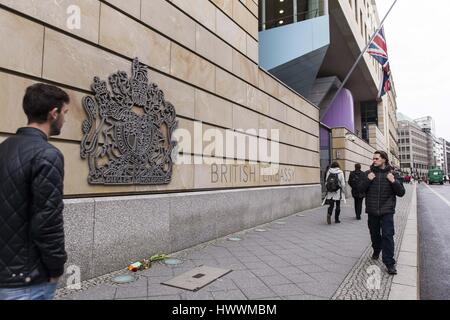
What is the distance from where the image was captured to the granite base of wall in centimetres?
443

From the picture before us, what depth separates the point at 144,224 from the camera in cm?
545

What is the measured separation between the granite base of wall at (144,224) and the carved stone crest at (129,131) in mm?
414

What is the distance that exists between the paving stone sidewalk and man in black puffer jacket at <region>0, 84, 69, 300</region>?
2133mm

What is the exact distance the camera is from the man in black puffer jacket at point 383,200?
4918 millimetres

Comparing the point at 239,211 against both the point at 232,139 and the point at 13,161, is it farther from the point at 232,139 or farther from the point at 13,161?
the point at 13,161

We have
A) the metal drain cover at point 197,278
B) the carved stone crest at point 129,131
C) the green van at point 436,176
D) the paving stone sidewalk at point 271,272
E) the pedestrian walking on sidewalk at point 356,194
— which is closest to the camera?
the paving stone sidewalk at point 271,272

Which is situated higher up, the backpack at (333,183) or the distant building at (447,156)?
the distant building at (447,156)

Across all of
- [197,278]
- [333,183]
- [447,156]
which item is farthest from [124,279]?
[447,156]

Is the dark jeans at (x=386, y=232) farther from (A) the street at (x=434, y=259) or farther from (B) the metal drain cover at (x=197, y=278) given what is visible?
(B) the metal drain cover at (x=197, y=278)

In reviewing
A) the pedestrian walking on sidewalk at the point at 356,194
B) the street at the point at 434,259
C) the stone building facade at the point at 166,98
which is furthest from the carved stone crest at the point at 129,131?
the pedestrian walking on sidewalk at the point at 356,194
